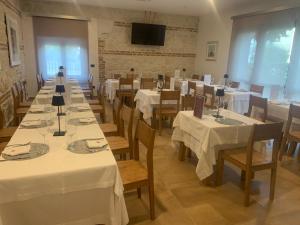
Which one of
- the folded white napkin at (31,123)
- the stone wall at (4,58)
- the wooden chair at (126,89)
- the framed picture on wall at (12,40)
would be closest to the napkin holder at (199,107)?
the folded white napkin at (31,123)

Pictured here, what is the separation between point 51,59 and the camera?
7293mm

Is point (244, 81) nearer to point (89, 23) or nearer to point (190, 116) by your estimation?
point (190, 116)

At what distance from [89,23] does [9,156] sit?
259 inches

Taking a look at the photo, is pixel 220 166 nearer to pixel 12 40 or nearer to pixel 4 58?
pixel 4 58

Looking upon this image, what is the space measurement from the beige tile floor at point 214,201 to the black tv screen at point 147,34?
5.65 m

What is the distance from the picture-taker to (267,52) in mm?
5680


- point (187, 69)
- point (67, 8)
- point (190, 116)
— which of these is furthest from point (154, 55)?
point (190, 116)

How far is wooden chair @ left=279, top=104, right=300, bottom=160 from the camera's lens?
3.30 m

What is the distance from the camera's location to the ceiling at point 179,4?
19.8ft

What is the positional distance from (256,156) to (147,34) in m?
6.29

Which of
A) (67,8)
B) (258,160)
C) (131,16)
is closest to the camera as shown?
(258,160)

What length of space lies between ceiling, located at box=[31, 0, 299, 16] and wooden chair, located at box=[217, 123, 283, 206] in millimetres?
4428

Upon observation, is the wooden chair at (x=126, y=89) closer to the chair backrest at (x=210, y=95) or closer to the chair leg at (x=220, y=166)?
the chair backrest at (x=210, y=95)

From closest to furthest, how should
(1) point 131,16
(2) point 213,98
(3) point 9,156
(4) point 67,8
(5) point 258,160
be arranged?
(3) point 9,156 < (5) point 258,160 < (2) point 213,98 < (4) point 67,8 < (1) point 131,16
